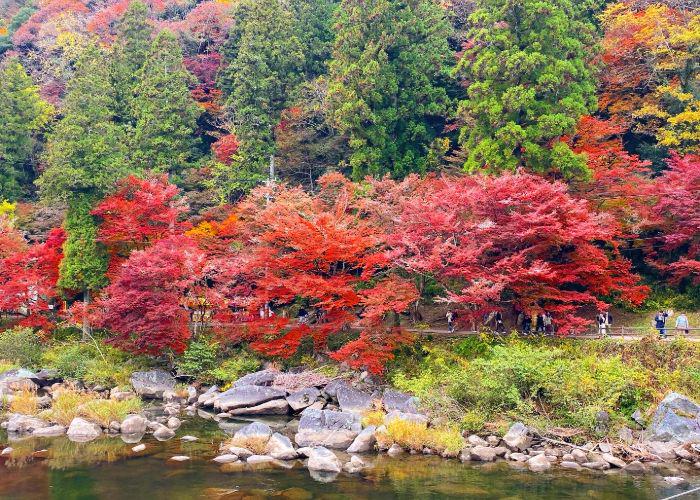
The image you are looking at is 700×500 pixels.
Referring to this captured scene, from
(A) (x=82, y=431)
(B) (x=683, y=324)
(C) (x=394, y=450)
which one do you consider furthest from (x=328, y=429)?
(B) (x=683, y=324)

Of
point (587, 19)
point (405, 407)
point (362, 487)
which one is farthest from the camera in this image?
Answer: point (587, 19)

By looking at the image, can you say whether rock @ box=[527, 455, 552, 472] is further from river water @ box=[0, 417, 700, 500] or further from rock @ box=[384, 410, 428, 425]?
rock @ box=[384, 410, 428, 425]

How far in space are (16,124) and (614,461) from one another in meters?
41.7

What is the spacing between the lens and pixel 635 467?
632 inches

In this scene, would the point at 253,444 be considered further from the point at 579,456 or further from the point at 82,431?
the point at 579,456

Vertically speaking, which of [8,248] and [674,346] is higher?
[8,248]

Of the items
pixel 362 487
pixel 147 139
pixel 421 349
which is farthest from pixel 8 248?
pixel 362 487

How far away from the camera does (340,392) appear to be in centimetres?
2178

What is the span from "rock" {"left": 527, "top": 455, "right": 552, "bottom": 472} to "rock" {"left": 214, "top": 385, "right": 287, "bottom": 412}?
368 inches

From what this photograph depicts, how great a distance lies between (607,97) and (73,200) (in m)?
27.8

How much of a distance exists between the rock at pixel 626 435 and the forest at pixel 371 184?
181 inches

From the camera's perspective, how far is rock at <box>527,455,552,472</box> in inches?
639

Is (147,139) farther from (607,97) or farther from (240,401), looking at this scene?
(607,97)

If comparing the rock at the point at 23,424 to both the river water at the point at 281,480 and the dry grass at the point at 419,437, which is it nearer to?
the river water at the point at 281,480
